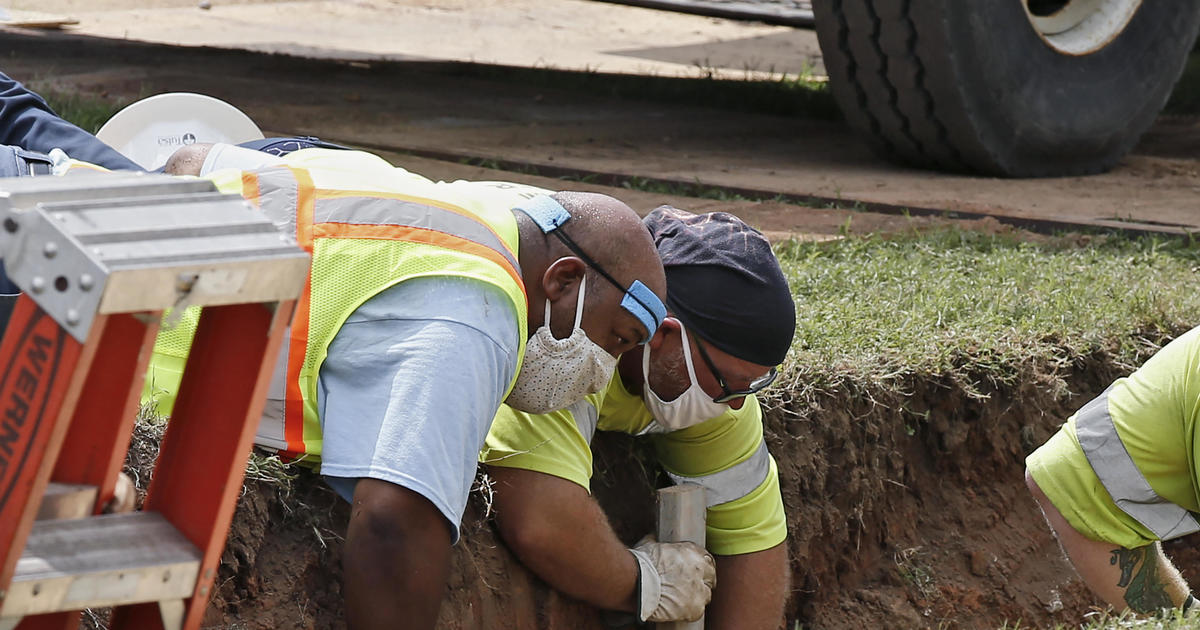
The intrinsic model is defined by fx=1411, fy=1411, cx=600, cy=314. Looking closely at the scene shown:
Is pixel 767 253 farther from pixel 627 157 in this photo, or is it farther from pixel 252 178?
pixel 627 157

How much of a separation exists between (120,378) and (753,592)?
2143 mm

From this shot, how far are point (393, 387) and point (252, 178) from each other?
529mm

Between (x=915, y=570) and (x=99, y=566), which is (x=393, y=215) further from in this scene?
(x=915, y=570)

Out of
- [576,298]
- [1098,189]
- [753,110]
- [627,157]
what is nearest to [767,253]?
[576,298]

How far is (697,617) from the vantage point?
345 cm

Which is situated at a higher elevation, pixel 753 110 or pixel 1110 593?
pixel 1110 593

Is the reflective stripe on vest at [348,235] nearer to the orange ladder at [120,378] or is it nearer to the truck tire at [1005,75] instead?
the orange ladder at [120,378]

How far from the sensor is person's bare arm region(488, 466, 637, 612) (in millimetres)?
3062

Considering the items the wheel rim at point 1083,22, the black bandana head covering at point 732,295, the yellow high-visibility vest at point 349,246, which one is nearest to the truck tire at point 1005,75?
the wheel rim at point 1083,22

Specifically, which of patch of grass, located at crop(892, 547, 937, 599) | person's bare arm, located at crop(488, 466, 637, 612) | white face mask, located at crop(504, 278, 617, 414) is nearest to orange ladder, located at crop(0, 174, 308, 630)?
white face mask, located at crop(504, 278, 617, 414)

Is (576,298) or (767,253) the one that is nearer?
(576,298)

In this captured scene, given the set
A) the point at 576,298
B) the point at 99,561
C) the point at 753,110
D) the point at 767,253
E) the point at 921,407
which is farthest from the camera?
the point at 753,110

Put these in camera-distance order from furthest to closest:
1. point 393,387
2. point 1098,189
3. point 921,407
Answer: point 1098,189, point 921,407, point 393,387

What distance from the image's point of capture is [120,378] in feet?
5.64
